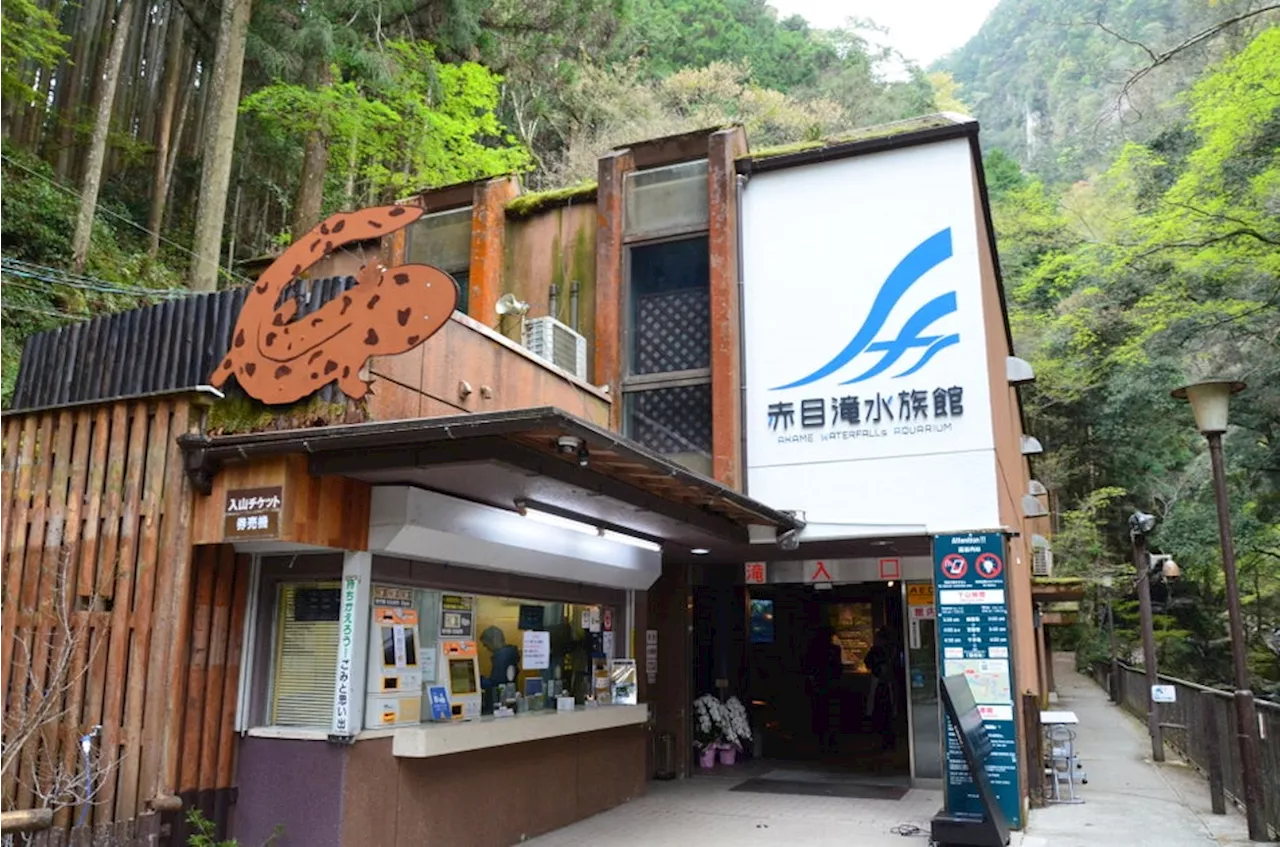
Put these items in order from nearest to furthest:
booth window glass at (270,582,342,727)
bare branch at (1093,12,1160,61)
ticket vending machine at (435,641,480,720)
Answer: booth window glass at (270,582,342,727)
bare branch at (1093,12,1160,61)
ticket vending machine at (435,641,480,720)

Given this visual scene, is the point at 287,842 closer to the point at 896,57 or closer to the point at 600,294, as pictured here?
the point at 600,294

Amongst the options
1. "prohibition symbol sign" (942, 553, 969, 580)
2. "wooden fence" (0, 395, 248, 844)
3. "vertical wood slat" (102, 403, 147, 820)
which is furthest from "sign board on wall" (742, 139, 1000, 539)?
"vertical wood slat" (102, 403, 147, 820)

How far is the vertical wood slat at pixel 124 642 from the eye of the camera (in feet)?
20.3

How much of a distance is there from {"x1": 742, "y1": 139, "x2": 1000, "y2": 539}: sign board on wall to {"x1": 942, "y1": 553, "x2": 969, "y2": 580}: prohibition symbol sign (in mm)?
324

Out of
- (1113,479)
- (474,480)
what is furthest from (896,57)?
(474,480)

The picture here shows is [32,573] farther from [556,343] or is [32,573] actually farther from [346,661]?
[556,343]

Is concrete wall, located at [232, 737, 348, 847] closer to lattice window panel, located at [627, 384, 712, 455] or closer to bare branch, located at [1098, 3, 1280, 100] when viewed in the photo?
lattice window panel, located at [627, 384, 712, 455]

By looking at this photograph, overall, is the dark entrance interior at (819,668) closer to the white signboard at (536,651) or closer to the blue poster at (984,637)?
the blue poster at (984,637)

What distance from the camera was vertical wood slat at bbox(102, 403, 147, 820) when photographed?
6.18 m

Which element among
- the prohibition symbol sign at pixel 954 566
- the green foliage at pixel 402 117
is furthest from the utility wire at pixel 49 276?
the prohibition symbol sign at pixel 954 566

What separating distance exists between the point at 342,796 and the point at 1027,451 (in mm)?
15056

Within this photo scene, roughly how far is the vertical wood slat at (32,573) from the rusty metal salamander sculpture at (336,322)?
1.49m

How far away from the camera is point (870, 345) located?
10.4 m

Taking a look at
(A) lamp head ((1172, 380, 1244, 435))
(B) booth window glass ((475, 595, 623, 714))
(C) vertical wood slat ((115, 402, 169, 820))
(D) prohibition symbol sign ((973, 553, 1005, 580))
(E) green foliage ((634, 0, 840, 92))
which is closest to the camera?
(C) vertical wood slat ((115, 402, 169, 820))
